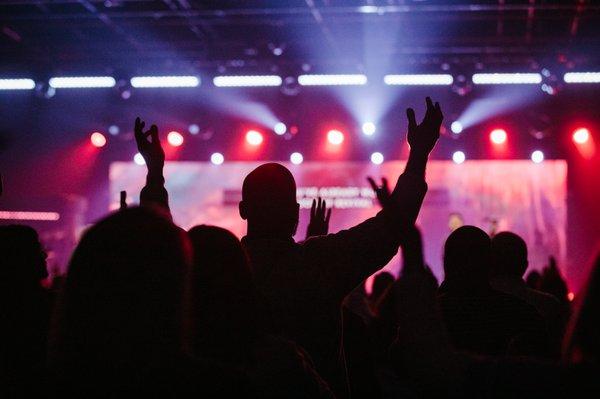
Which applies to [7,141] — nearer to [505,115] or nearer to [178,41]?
[178,41]

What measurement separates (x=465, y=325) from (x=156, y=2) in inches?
294

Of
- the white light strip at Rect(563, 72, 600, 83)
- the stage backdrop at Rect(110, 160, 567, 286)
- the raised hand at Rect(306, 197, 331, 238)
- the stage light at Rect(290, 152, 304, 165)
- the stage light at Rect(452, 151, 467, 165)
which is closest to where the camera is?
the raised hand at Rect(306, 197, 331, 238)

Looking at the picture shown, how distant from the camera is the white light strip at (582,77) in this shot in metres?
10.2

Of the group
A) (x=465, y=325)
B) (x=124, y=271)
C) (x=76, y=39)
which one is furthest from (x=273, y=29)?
(x=124, y=271)

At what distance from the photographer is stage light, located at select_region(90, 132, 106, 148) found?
11773 mm

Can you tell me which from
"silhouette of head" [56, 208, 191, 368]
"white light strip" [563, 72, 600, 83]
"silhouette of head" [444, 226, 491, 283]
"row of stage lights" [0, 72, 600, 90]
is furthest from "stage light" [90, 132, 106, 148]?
"silhouette of head" [56, 208, 191, 368]

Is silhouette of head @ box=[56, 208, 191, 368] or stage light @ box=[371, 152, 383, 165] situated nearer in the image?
silhouette of head @ box=[56, 208, 191, 368]

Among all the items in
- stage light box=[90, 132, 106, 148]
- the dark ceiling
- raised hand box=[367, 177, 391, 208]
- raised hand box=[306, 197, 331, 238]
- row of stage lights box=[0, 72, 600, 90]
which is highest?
the dark ceiling

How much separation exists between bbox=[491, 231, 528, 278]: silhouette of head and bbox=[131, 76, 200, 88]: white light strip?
801 centimetres

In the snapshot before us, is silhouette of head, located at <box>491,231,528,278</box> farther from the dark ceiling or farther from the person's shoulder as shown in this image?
the dark ceiling

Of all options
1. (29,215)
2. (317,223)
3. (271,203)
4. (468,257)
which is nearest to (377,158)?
(29,215)

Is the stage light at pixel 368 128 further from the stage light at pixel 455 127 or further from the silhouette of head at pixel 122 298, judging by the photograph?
the silhouette of head at pixel 122 298

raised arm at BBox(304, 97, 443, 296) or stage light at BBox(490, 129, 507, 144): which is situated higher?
stage light at BBox(490, 129, 507, 144)

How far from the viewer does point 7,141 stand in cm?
1179
